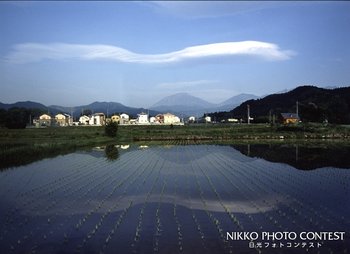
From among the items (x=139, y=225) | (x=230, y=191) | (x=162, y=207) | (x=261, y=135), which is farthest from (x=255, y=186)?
(x=261, y=135)

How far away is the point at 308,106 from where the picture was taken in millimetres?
91000

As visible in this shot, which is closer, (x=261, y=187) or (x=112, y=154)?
(x=261, y=187)

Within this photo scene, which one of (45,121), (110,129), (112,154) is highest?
(45,121)

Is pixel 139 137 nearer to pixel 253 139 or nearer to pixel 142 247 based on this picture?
pixel 253 139

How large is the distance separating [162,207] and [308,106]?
83862 mm

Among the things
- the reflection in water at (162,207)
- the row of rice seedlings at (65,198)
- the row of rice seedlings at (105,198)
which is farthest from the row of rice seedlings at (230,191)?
the row of rice seedlings at (65,198)

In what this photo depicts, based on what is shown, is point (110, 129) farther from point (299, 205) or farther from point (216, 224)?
point (216, 224)

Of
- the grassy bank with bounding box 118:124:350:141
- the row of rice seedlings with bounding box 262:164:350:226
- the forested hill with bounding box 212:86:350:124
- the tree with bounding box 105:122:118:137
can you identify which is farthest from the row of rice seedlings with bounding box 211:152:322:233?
the forested hill with bounding box 212:86:350:124

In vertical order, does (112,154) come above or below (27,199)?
above

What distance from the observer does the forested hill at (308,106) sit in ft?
287

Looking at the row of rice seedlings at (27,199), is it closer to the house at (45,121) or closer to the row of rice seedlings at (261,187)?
the row of rice seedlings at (261,187)

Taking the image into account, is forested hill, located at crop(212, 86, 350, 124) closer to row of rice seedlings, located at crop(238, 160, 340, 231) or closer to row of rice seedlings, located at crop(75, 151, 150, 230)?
row of rice seedlings, located at crop(75, 151, 150, 230)

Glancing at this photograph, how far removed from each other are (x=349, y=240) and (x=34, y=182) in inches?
606

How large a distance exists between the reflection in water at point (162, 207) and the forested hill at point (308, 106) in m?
68.8
